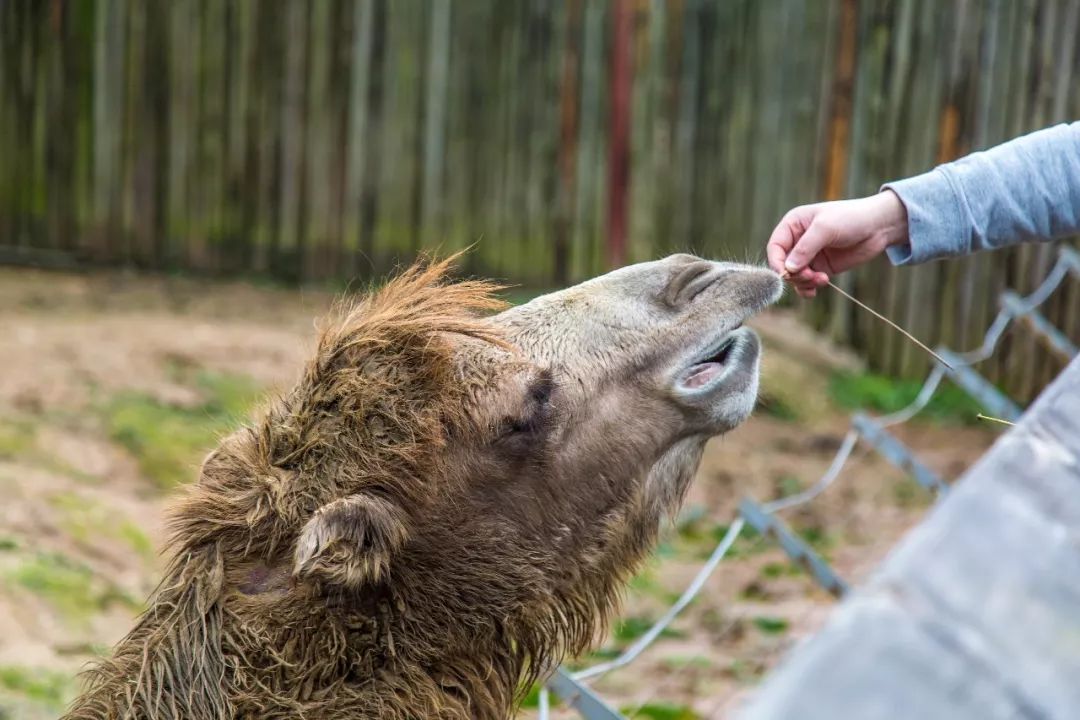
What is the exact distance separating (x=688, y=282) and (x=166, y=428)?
4644 millimetres

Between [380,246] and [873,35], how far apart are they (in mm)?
4081

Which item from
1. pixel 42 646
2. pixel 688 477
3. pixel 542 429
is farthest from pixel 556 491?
pixel 42 646

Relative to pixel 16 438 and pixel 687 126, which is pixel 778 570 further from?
pixel 687 126

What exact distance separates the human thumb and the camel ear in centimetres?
112

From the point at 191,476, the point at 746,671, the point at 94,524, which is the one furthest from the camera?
the point at 191,476

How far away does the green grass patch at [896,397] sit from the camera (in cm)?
902

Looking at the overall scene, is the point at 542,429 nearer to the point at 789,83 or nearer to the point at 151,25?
the point at 789,83

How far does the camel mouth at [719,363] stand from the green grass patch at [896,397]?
6.27 metres

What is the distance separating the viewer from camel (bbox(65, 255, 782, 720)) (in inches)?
105

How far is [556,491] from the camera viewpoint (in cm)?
297

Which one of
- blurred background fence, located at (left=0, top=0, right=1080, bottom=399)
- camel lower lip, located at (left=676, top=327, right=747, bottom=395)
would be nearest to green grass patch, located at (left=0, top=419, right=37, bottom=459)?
blurred background fence, located at (left=0, top=0, right=1080, bottom=399)

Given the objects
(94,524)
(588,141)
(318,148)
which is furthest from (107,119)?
(94,524)

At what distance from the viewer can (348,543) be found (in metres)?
2.63

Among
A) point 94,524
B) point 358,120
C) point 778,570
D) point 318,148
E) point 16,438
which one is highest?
point 358,120
